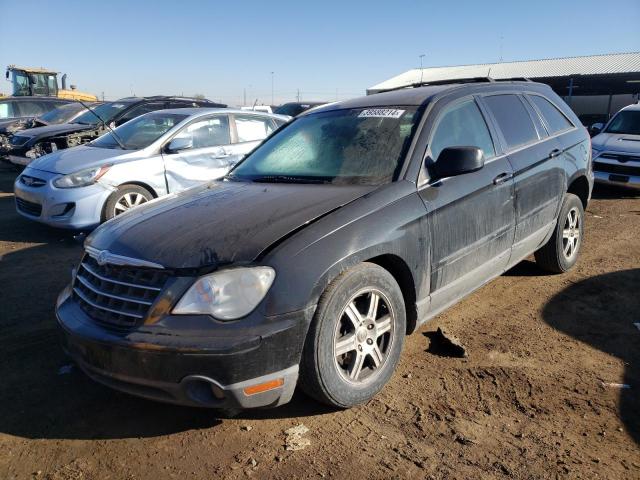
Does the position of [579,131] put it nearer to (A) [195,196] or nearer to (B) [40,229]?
(A) [195,196]

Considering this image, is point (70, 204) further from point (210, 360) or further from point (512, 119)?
point (512, 119)

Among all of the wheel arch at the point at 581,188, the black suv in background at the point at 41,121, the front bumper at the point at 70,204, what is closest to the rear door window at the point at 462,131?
the wheel arch at the point at 581,188

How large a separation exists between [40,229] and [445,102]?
6.08 m

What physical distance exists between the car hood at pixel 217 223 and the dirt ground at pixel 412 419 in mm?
937

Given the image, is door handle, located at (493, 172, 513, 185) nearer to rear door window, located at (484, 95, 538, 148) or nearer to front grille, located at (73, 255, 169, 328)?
rear door window, located at (484, 95, 538, 148)

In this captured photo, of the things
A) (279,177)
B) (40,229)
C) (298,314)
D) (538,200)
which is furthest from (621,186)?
(40,229)

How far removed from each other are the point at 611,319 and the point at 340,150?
2492mm

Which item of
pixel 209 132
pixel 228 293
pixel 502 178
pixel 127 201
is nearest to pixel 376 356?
pixel 228 293

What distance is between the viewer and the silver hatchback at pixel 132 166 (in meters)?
6.48

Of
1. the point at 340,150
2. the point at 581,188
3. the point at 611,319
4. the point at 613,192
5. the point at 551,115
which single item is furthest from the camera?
the point at 613,192

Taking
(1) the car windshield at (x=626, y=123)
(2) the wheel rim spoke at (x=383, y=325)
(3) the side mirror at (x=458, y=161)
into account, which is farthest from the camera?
(1) the car windshield at (x=626, y=123)

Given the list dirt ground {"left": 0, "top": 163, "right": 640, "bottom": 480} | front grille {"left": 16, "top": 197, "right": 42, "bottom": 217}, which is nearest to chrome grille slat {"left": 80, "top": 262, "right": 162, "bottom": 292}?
dirt ground {"left": 0, "top": 163, "right": 640, "bottom": 480}

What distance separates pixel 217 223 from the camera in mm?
2910

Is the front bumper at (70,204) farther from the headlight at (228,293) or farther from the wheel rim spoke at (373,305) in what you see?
the wheel rim spoke at (373,305)
